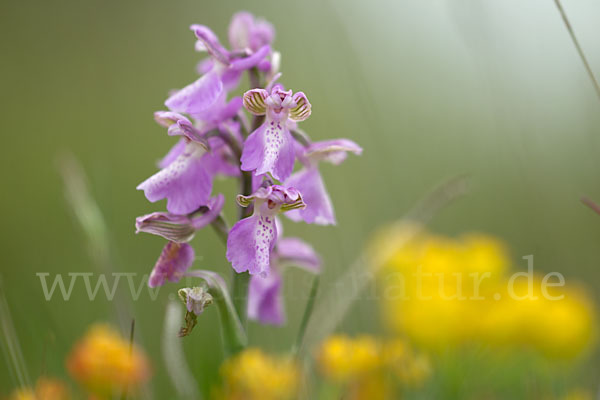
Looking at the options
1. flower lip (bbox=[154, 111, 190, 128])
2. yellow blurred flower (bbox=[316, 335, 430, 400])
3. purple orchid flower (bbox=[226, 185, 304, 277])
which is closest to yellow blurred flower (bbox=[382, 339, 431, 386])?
yellow blurred flower (bbox=[316, 335, 430, 400])

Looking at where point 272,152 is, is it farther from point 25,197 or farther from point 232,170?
point 25,197

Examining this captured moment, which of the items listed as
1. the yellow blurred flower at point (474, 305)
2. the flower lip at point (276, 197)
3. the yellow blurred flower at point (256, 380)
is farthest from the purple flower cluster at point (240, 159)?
the yellow blurred flower at point (474, 305)

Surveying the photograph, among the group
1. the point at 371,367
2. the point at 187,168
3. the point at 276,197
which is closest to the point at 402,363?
the point at 371,367

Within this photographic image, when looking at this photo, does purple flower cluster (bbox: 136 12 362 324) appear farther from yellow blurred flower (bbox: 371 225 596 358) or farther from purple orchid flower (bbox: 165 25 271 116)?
yellow blurred flower (bbox: 371 225 596 358)

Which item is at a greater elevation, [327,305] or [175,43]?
[175,43]

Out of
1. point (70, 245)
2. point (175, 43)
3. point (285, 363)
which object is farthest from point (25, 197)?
point (285, 363)

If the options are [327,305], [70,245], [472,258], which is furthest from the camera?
[70,245]
